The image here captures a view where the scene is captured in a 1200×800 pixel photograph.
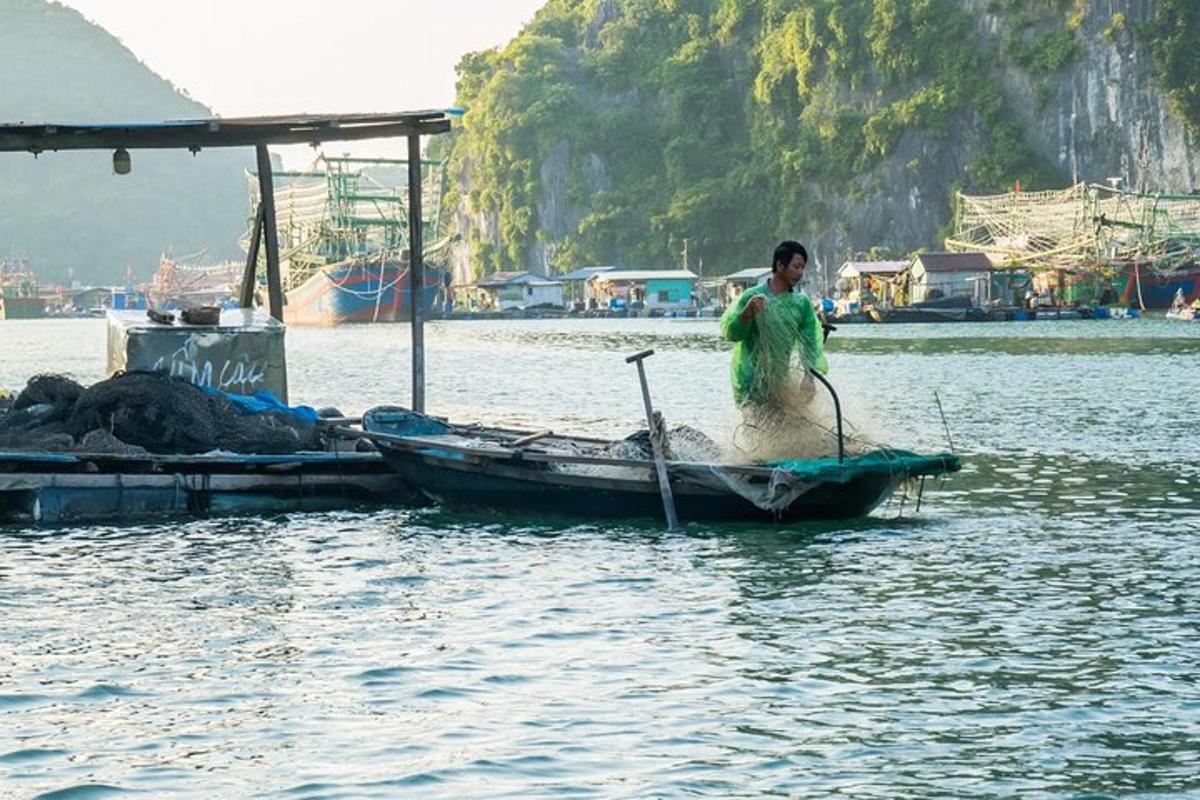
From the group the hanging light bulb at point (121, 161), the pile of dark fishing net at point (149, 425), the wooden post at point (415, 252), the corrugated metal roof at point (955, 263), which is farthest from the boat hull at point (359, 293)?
the pile of dark fishing net at point (149, 425)

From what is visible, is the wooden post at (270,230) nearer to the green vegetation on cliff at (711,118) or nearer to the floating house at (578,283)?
the green vegetation on cliff at (711,118)

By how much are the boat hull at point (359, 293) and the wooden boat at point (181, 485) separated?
80556mm

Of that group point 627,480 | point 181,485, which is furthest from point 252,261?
point 627,480

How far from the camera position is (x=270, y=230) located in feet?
69.9

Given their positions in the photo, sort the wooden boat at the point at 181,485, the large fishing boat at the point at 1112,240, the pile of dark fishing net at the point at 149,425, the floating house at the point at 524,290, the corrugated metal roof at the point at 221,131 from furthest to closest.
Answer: the floating house at the point at 524,290
the large fishing boat at the point at 1112,240
the corrugated metal roof at the point at 221,131
the pile of dark fishing net at the point at 149,425
the wooden boat at the point at 181,485

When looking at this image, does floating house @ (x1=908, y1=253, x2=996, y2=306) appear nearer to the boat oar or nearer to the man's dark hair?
the boat oar

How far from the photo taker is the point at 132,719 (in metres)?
9.17

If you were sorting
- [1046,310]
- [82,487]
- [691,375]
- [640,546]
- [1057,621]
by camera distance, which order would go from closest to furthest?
[1057,621] → [640,546] → [82,487] → [691,375] → [1046,310]

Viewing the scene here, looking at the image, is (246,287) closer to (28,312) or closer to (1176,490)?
(1176,490)

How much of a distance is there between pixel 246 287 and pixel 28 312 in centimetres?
14824

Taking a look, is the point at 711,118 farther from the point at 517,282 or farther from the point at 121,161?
the point at 121,161

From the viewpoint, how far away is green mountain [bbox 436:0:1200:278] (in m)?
98.5

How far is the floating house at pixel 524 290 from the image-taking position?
119 metres

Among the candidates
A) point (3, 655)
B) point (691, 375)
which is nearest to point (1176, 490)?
point (3, 655)
